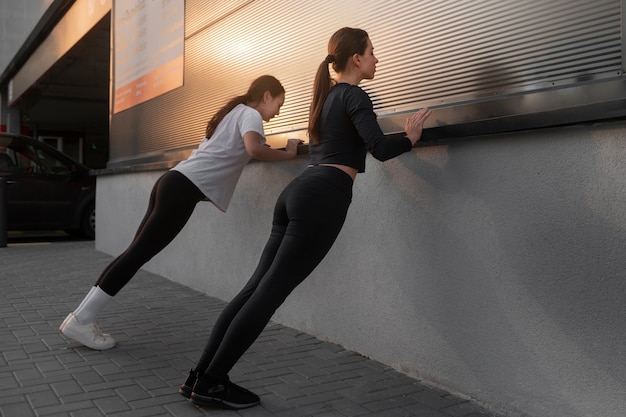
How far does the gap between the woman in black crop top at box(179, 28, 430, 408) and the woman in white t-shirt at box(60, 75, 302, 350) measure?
728 mm

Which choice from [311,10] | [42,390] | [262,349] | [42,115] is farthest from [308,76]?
[42,115]

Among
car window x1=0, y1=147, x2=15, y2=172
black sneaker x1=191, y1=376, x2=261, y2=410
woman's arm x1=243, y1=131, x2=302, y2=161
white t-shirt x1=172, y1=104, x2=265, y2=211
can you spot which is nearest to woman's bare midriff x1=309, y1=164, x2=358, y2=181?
woman's arm x1=243, y1=131, x2=302, y2=161

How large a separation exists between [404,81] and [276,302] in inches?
67.8

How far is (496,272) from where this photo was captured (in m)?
3.26

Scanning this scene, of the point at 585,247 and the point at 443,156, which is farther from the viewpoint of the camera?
the point at 443,156

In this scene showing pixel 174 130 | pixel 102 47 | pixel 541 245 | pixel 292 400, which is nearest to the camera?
pixel 541 245

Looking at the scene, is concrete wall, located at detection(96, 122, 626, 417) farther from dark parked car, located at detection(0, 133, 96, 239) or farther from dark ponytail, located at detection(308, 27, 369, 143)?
dark parked car, located at detection(0, 133, 96, 239)

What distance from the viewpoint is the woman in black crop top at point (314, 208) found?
9.88 ft

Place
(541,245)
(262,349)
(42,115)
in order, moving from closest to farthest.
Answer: (541,245), (262,349), (42,115)

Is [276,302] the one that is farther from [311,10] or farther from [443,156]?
[311,10]

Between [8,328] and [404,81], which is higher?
[404,81]

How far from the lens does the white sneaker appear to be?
13.7 ft

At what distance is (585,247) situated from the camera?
A: 285cm

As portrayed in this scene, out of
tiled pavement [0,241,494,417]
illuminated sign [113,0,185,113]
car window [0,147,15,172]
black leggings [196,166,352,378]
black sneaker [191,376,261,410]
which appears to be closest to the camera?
black leggings [196,166,352,378]
